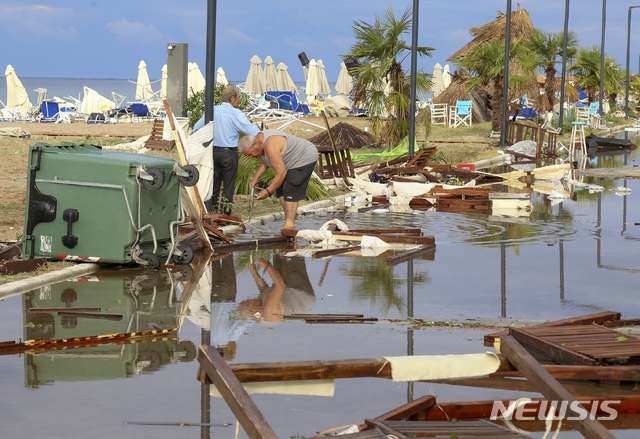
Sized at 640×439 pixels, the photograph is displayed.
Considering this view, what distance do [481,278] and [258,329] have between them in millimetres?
3433

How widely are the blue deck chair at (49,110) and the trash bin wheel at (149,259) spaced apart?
41598 millimetres

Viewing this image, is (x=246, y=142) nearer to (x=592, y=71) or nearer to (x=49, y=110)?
(x=49, y=110)

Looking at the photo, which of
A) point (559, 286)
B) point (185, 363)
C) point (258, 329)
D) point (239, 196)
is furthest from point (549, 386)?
point (239, 196)

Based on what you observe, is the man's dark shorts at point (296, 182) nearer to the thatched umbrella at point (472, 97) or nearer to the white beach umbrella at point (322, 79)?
the thatched umbrella at point (472, 97)

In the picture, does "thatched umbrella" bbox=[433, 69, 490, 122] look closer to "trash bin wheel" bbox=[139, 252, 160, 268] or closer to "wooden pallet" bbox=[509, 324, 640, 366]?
"trash bin wheel" bbox=[139, 252, 160, 268]

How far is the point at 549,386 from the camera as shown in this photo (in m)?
5.03

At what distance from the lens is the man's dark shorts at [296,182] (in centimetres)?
1393

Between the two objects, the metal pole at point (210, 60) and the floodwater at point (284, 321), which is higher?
the metal pole at point (210, 60)

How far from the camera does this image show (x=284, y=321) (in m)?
9.09

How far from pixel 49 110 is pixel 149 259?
42514 millimetres

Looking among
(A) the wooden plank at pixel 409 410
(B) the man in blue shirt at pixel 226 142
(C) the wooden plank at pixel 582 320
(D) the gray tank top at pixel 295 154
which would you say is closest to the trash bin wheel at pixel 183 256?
(D) the gray tank top at pixel 295 154

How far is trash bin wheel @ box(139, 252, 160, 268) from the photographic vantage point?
11.1 m

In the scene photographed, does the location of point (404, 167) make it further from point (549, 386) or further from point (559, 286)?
point (549, 386)

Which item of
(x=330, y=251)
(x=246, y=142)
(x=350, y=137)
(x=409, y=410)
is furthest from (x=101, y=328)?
(x=350, y=137)
